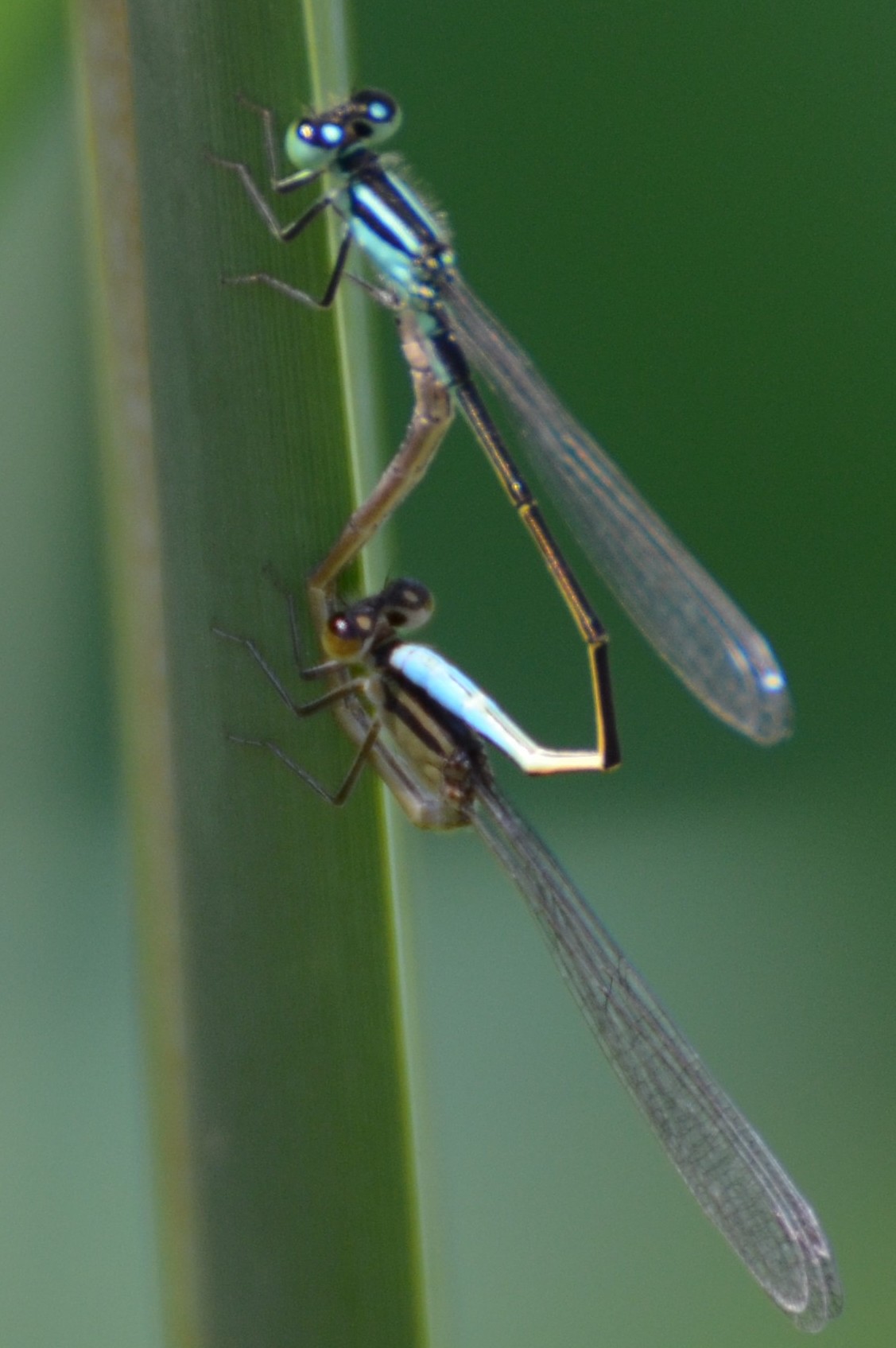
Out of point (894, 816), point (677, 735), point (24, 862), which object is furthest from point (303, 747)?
point (894, 816)

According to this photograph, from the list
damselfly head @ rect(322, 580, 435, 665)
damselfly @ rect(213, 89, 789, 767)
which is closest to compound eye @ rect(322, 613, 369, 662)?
damselfly head @ rect(322, 580, 435, 665)

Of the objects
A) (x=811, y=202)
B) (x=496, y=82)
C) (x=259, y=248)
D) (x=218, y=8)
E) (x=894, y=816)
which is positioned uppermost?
(x=496, y=82)

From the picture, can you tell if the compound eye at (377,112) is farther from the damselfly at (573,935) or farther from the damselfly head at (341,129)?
the damselfly at (573,935)

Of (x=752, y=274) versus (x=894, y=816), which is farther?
(x=894, y=816)

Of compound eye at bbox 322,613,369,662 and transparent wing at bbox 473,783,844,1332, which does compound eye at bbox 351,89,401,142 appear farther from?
transparent wing at bbox 473,783,844,1332

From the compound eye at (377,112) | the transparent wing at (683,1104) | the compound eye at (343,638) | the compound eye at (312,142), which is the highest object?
the compound eye at (377,112)

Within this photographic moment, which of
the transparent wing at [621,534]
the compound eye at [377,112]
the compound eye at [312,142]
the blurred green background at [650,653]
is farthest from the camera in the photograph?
the blurred green background at [650,653]

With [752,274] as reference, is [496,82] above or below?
above

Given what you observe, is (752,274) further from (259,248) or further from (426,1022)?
(426,1022)

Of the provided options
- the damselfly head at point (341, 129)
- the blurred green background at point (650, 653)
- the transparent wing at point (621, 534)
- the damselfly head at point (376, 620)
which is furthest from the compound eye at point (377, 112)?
the damselfly head at point (376, 620)
